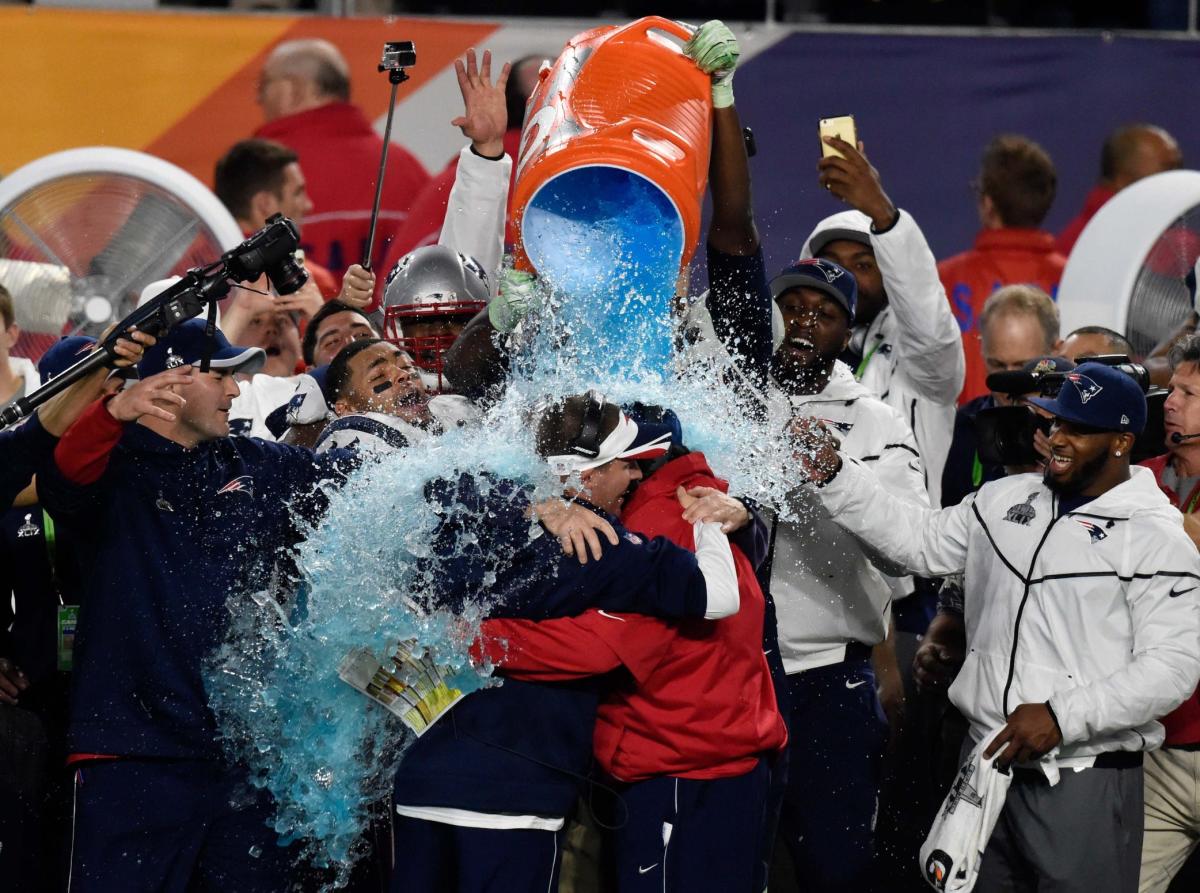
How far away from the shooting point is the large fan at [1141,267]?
263 inches

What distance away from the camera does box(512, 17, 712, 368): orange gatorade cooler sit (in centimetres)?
410

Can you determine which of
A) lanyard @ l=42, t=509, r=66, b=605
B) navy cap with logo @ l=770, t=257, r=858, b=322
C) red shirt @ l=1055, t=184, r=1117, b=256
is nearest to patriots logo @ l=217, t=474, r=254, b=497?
lanyard @ l=42, t=509, r=66, b=605

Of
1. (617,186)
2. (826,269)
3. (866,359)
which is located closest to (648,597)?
(617,186)

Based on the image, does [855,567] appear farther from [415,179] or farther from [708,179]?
[415,179]

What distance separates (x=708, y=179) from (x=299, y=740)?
175 centimetres

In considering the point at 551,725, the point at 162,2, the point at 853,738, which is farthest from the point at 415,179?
the point at 551,725

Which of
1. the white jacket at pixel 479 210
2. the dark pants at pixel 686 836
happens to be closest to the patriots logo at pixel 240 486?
the dark pants at pixel 686 836

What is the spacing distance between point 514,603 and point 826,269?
5.90ft

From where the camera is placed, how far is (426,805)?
402cm

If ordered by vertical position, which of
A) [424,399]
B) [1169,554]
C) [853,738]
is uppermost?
[424,399]

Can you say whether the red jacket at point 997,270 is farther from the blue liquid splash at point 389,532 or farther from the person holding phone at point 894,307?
the blue liquid splash at point 389,532

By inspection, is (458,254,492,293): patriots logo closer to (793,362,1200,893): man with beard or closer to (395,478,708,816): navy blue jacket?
(793,362,1200,893): man with beard

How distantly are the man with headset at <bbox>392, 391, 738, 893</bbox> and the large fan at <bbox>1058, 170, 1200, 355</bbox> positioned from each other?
126 inches

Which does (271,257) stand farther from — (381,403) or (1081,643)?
(1081,643)
